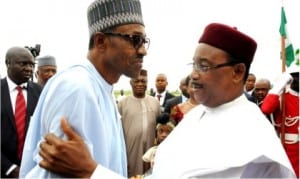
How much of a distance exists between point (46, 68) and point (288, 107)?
11.7 ft

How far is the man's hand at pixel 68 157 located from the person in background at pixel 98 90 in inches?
0.6

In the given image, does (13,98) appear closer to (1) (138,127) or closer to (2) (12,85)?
(2) (12,85)

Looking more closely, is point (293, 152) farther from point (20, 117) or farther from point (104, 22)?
point (104, 22)

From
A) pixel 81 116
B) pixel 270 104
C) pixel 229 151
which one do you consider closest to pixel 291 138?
pixel 270 104

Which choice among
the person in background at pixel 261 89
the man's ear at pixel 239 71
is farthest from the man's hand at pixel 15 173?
the person in background at pixel 261 89

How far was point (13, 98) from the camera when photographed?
4.84 m

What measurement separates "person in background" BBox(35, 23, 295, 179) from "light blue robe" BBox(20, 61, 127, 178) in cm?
15

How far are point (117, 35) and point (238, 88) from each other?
84 centimetres

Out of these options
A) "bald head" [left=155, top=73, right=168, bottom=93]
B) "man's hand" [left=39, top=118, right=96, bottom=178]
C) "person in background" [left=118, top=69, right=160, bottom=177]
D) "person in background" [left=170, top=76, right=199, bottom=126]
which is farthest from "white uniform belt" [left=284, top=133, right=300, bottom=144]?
"man's hand" [left=39, top=118, right=96, bottom=178]

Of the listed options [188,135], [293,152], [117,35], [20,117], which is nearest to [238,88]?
[188,135]

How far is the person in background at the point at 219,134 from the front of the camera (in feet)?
6.75

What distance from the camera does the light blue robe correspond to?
1757 mm

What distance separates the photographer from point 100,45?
2127 mm

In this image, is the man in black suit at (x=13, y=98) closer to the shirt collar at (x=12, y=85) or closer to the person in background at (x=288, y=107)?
the shirt collar at (x=12, y=85)
